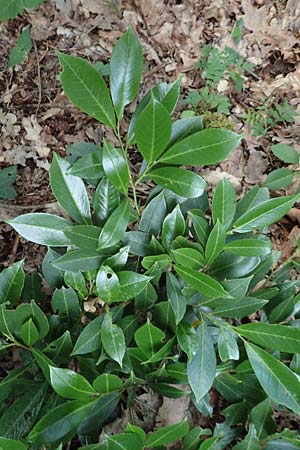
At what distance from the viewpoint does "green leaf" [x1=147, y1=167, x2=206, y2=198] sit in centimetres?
94

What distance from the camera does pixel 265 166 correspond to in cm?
206

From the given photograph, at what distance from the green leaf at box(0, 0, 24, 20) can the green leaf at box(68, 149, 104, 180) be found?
105 centimetres

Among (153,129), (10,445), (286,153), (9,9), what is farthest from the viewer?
(286,153)

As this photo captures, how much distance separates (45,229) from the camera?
3.21ft

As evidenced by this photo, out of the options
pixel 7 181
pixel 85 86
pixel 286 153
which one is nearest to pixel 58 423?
pixel 85 86

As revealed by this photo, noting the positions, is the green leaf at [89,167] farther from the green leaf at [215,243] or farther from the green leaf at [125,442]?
the green leaf at [125,442]

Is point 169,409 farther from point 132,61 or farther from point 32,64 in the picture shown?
point 32,64

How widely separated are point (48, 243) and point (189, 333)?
0.34 m

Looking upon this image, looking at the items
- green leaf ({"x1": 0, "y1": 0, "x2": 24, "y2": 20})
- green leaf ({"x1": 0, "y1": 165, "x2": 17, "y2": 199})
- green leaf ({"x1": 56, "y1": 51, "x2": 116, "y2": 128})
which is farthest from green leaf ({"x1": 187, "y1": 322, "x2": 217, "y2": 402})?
green leaf ({"x1": 0, "y1": 0, "x2": 24, "y2": 20})

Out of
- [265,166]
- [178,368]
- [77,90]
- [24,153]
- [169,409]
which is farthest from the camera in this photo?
[265,166]

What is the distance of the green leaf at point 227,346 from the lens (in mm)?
977

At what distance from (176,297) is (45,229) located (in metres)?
0.30

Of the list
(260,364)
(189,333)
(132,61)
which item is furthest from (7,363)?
(132,61)

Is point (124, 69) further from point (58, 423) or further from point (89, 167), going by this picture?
point (58, 423)
